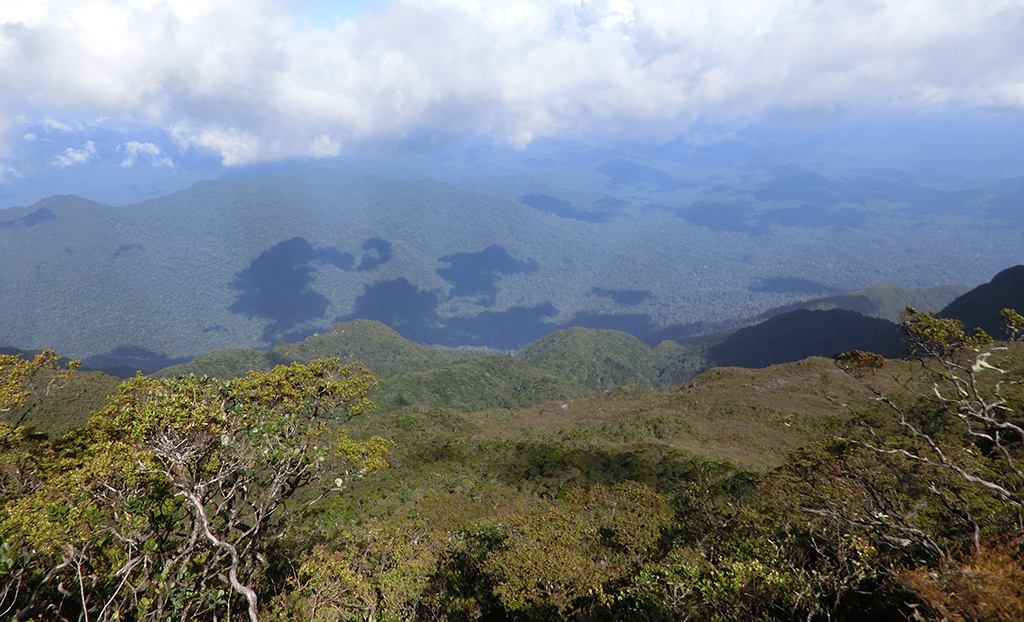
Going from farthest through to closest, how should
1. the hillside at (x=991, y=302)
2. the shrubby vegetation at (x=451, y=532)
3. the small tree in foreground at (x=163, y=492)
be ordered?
1. the hillside at (x=991, y=302)
2. the shrubby vegetation at (x=451, y=532)
3. the small tree in foreground at (x=163, y=492)

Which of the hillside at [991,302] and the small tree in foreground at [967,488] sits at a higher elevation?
the small tree in foreground at [967,488]

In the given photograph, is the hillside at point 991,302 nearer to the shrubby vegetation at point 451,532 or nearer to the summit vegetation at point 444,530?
the shrubby vegetation at point 451,532

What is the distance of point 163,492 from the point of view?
679 inches

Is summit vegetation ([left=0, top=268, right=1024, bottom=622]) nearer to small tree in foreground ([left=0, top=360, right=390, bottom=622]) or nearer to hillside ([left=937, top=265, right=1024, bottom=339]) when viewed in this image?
small tree in foreground ([left=0, top=360, right=390, bottom=622])

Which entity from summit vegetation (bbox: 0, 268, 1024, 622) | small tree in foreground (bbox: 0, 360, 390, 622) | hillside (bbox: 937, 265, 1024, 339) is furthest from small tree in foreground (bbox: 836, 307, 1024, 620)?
hillside (bbox: 937, 265, 1024, 339)

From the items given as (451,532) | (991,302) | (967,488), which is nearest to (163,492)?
(451,532)

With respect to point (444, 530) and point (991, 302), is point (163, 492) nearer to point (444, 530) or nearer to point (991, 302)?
point (444, 530)

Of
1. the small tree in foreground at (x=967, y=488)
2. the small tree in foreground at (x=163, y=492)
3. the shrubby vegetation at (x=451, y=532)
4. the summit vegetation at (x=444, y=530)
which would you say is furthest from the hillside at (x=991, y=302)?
the small tree in foreground at (x=163, y=492)

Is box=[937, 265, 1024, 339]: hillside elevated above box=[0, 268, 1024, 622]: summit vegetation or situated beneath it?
situated beneath

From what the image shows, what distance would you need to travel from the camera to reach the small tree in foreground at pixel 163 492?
13039 millimetres

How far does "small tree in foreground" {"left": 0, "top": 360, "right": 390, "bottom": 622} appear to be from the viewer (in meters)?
13.0

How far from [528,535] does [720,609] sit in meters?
8.98

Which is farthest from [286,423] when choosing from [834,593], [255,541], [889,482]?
[889,482]

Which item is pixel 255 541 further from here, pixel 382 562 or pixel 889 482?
pixel 889 482
